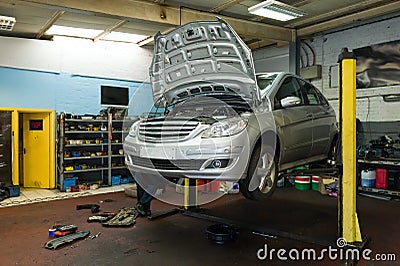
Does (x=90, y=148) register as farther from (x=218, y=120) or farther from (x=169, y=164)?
(x=218, y=120)

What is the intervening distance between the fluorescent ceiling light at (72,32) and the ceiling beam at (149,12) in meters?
2.07

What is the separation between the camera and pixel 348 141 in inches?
128

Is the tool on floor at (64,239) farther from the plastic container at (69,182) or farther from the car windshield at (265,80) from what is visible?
the plastic container at (69,182)

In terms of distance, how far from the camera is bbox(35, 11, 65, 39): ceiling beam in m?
6.29

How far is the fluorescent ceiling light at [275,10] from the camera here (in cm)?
579

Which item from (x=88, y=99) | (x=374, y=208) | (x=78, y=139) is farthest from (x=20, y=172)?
(x=374, y=208)

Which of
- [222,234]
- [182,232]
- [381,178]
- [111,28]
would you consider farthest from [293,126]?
[111,28]

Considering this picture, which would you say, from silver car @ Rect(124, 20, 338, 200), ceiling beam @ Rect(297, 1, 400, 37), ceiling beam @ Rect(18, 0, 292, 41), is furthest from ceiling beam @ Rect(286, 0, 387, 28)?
silver car @ Rect(124, 20, 338, 200)

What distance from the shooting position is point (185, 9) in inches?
247

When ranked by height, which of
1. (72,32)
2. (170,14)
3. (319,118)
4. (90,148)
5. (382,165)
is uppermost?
(72,32)

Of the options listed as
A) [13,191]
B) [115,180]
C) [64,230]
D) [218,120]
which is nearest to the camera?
[218,120]

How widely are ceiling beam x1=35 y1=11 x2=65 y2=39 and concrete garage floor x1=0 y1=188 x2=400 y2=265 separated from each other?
3.43 m

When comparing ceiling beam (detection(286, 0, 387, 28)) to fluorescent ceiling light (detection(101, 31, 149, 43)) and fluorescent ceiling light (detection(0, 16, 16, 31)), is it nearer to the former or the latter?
fluorescent ceiling light (detection(101, 31, 149, 43))

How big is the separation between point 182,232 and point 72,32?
5.48 meters
